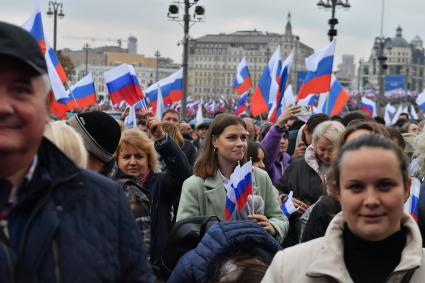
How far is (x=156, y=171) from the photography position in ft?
17.2

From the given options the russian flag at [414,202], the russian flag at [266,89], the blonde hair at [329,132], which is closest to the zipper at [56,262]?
the russian flag at [414,202]

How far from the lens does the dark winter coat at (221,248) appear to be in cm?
284

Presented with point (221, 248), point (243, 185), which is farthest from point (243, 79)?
point (221, 248)

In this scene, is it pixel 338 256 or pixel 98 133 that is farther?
pixel 98 133

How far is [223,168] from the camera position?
16.1 feet

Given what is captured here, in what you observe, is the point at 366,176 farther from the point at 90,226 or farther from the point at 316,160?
the point at 316,160

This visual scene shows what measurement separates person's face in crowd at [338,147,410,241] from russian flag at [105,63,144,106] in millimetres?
5509

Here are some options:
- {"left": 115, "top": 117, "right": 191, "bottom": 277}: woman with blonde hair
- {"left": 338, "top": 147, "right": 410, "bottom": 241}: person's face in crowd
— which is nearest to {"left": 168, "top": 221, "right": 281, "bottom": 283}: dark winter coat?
{"left": 338, "top": 147, "right": 410, "bottom": 241}: person's face in crowd

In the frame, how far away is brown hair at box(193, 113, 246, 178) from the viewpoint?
4773mm

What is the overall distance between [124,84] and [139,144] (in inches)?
128

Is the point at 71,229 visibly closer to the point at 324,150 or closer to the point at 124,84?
the point at 324,150

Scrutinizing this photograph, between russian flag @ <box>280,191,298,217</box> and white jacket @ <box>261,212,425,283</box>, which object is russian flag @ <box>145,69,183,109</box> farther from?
white jacket @ <box>261,212,425,283</box>

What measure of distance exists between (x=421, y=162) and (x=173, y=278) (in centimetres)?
217

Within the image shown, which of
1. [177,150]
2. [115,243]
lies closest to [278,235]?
[177,150]
